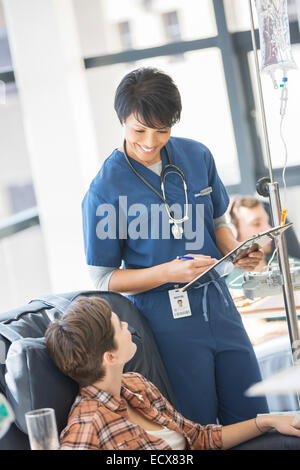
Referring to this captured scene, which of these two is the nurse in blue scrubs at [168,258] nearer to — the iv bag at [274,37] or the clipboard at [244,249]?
the clipboard at [244,249]

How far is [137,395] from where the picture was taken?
1710 mm

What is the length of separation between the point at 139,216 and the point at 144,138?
23cm

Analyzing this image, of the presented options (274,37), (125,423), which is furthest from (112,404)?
(274,37)

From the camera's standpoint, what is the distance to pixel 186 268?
1.83 metres

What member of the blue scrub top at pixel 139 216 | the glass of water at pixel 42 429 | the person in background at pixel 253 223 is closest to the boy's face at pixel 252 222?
the person in background at pixel 253 223

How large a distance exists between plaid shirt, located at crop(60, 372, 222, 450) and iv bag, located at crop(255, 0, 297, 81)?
0.96 m

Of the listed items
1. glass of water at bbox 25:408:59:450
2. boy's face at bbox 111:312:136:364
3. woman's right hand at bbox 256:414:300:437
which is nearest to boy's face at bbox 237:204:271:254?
woman's right hand at bbox 256:414:300:437

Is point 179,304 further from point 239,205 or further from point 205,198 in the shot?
point 239,205

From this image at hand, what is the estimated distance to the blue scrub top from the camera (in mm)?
1965

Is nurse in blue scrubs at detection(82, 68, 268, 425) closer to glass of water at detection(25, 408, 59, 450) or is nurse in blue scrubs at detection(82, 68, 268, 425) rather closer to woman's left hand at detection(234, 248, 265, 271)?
woman's left hand at detection(234, 248, 265, 271)

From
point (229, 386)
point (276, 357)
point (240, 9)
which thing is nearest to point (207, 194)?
point (229, 386)

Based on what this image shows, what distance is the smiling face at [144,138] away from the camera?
1883 millimetres

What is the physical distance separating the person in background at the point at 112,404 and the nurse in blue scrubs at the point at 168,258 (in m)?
0.18
